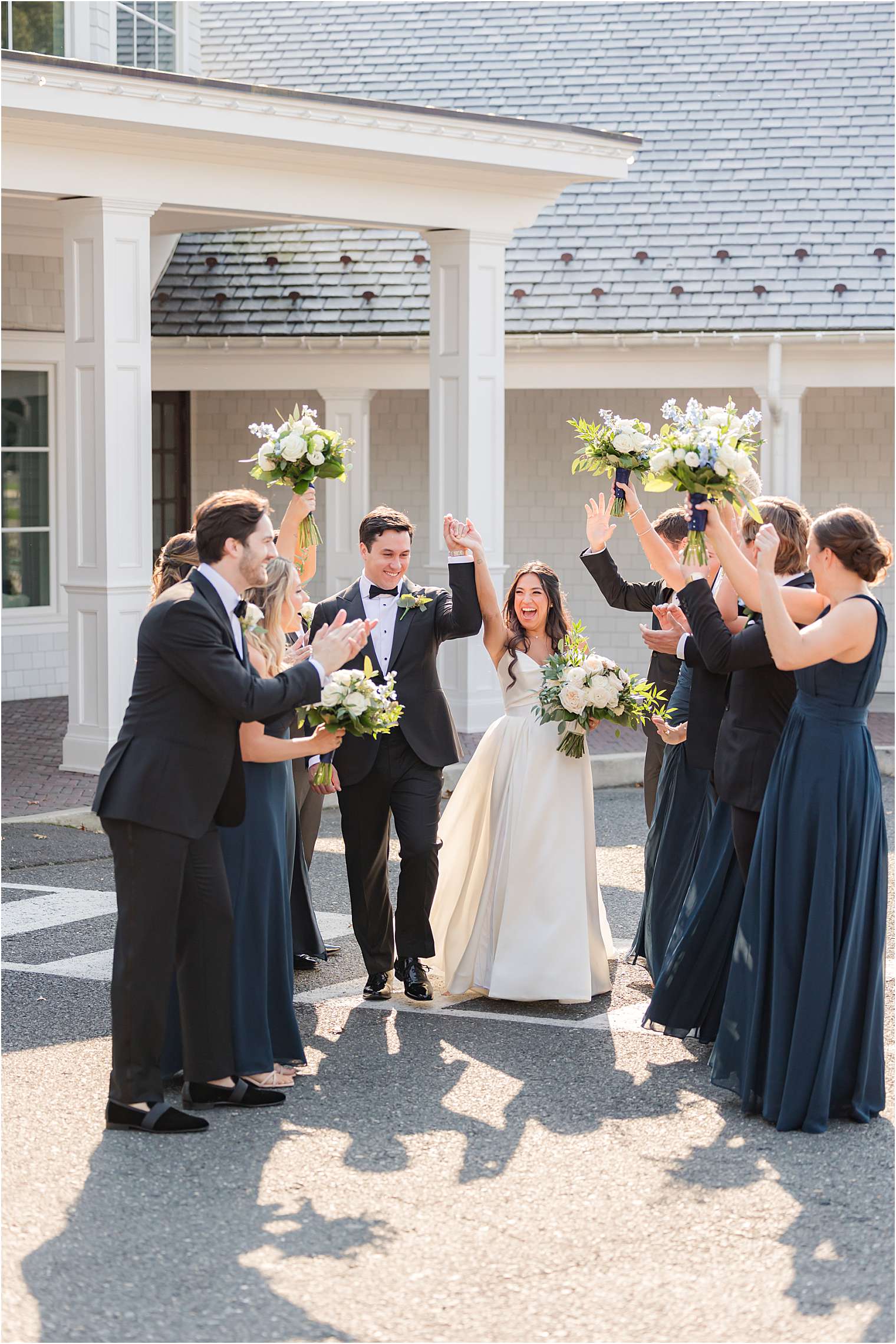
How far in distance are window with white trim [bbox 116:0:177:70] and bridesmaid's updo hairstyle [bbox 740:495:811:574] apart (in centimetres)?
1044

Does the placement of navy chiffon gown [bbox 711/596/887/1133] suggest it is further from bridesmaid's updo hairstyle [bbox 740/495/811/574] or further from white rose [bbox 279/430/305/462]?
white rose [bbox 279/430/305/462]

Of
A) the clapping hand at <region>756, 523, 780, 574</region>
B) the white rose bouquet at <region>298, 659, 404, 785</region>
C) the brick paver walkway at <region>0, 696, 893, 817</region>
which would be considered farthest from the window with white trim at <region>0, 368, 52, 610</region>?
the clapping hand at <region>756, 523, 780, 574</region>

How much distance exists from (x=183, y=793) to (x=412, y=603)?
1968 millimetres

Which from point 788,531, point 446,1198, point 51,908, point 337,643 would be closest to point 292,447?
point 337,643

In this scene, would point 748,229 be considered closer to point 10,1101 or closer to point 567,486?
point 567,486

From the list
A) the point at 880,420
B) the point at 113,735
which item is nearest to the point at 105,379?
the point at 113,735

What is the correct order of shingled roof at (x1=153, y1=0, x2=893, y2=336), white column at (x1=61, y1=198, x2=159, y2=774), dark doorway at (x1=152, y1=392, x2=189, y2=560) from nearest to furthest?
white column at (x1=61, y1=198, x2=159, y2=774) < shingled roof at (x1=153, y1=0, x2=893, y2=336) < dark doorway at (x1=152, y1=392, x2=189, y2=560)

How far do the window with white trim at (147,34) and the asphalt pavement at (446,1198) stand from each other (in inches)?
420

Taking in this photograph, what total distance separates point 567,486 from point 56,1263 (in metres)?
13.4

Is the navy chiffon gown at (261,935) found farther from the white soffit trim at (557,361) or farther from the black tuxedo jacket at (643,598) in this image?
the white soffit trim at (557,361)

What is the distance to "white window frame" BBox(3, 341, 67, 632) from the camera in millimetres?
15656

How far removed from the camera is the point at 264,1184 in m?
4.90

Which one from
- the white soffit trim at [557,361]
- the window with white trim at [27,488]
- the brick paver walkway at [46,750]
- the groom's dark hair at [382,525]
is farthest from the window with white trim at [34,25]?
the groom's dark hair at [382,525]

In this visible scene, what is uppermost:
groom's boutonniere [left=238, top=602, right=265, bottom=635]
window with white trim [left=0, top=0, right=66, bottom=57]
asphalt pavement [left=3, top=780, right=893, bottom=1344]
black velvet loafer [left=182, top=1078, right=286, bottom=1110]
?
window with white trim [left=0, top=0, right=66, bottom=57]
